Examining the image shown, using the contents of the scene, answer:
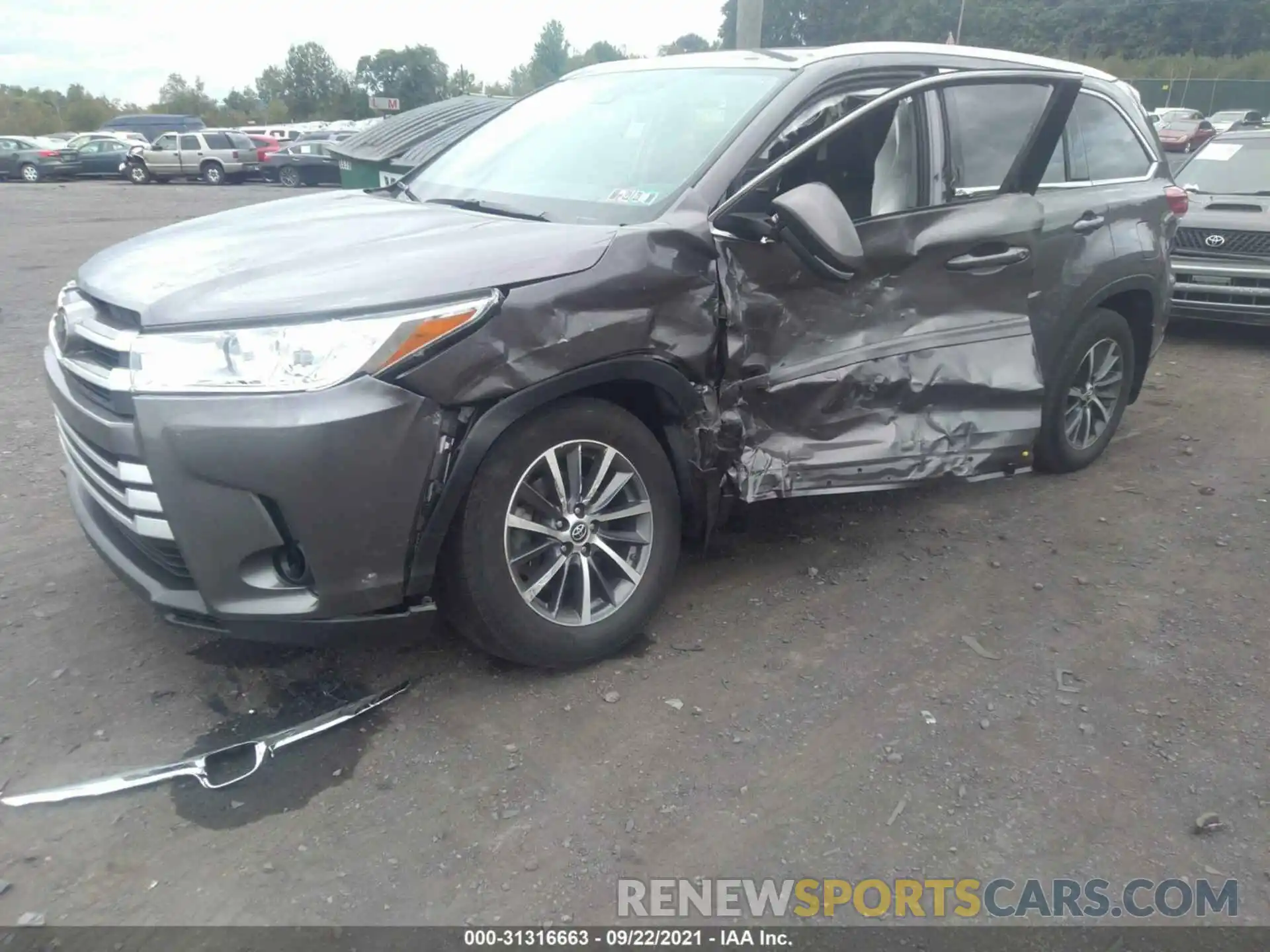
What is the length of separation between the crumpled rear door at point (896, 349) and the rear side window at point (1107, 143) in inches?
29.4

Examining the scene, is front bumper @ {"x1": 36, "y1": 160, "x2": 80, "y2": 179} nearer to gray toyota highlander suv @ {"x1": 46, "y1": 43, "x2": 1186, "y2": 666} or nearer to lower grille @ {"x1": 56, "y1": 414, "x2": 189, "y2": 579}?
gray toyota highlander suv @ {"x1": 46, "y1": 43, "x2": 1186, "y2": 666}

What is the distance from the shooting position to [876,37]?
60.7 metres

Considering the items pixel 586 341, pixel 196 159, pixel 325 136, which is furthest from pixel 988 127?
pixel 325 136

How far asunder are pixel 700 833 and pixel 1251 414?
5.30 meters

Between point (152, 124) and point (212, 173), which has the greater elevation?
point (152, 124)

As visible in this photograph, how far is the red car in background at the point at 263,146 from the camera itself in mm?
30344

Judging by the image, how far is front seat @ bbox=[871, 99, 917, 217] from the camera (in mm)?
3756

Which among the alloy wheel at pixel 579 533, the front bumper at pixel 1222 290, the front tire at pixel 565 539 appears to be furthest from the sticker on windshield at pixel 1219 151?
the alloy wheel at pixel 579 533

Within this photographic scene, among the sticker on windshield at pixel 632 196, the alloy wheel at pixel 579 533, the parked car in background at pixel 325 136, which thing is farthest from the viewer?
the parked car in background at pixel 325 136

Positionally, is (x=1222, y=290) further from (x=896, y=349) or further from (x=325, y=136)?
(x=325, y=136)

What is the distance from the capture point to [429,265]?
2.82 meters

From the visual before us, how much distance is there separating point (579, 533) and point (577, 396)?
425mm

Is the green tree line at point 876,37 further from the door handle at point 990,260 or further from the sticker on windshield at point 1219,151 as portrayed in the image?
the door handle at point 990,260

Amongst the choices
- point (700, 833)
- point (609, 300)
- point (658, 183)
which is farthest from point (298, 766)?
point (658, 183)
